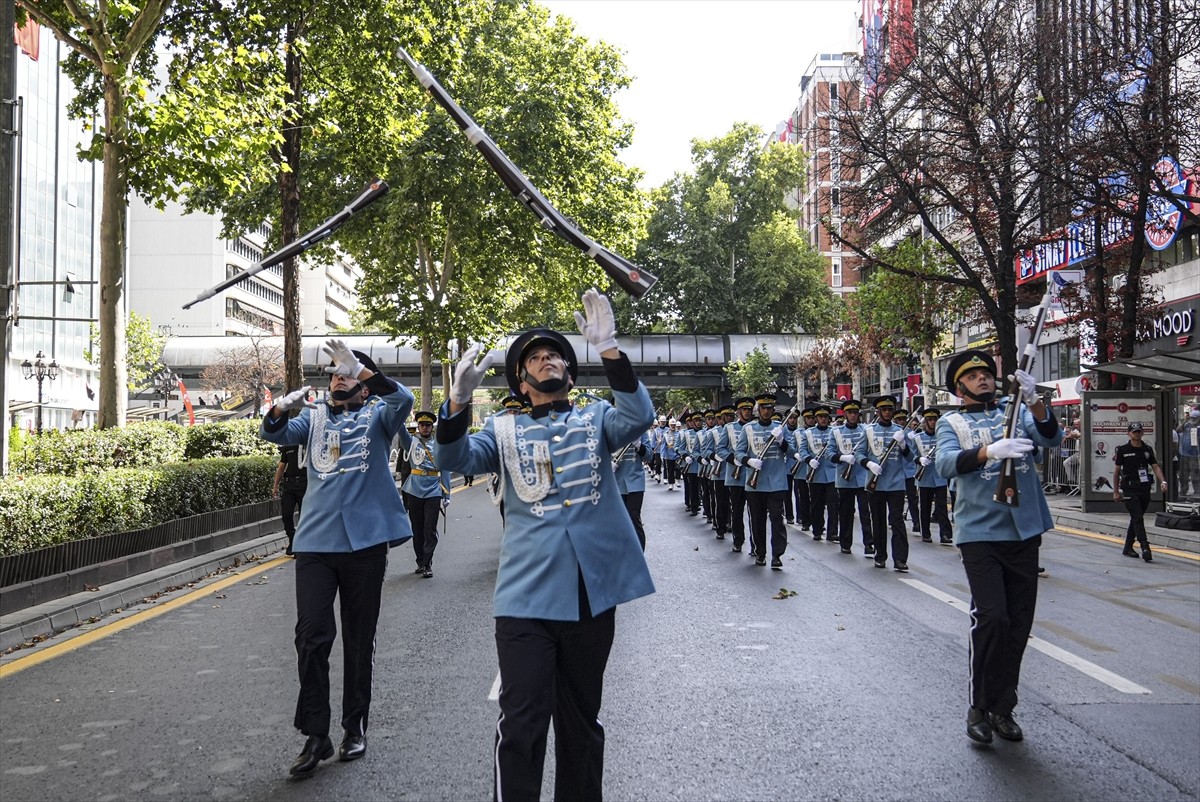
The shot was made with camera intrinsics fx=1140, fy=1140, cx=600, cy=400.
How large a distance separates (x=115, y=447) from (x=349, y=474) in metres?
11.3

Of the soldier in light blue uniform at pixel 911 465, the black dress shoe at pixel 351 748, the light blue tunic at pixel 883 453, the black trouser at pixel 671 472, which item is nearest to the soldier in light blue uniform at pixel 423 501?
the light blue tunic at pixel 883 453

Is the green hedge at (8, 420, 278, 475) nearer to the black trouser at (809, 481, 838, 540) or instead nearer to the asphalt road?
the asphalt road

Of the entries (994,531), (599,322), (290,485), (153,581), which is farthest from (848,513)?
(599,322)

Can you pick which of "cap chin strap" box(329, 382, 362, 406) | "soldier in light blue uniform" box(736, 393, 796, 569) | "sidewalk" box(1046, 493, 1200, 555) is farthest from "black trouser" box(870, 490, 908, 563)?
"cap chin strap" box(329, 382, 362, 406)

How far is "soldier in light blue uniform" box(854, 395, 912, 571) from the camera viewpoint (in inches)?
510

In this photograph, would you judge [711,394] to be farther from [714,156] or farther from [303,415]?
[303,415]

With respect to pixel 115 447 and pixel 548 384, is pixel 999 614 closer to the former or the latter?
pixel 548 384

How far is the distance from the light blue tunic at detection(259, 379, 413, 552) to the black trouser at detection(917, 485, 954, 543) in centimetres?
1170

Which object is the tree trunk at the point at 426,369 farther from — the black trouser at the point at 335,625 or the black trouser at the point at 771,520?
the black trouser at the point at 335,625

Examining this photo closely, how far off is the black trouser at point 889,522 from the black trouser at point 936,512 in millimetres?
2689

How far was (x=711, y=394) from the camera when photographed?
79500 mm

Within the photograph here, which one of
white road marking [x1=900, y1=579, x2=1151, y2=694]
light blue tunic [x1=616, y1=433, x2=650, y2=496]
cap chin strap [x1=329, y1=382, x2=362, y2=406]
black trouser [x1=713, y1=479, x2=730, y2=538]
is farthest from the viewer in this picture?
black trouser [x1=713, y1=479, x2=730, y2=538]

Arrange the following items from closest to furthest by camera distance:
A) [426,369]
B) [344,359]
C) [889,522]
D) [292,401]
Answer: [344,359], [292,401], [889,522], [426,369]

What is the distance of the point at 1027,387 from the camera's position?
5820 millimetres
